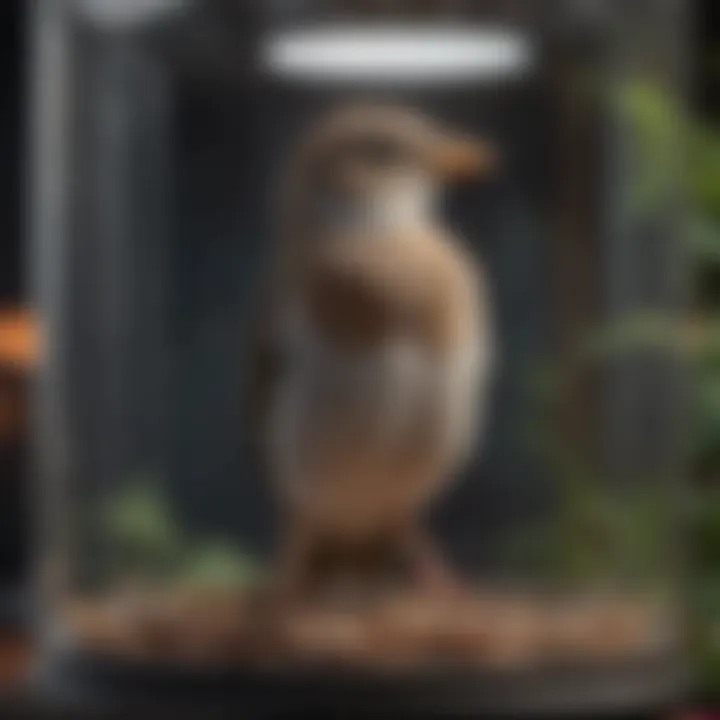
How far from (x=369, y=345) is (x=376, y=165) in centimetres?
9

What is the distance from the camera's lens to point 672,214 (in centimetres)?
101

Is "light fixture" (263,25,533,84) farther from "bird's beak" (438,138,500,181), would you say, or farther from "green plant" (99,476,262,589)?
"green plant" (99,476,262,589)

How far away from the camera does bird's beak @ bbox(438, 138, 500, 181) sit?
931mm

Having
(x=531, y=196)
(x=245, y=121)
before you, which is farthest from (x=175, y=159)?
(x=531, y=196)

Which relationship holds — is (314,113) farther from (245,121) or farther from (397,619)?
(397,619)

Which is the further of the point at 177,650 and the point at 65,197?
the point at 65,197

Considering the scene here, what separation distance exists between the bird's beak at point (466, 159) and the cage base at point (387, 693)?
230mm

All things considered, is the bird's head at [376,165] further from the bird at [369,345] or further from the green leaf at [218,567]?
the green leaf at [218,567]

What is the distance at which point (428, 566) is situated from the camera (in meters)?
0.94

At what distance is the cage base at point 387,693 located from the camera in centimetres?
86

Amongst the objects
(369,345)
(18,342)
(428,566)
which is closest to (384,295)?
(369,345)

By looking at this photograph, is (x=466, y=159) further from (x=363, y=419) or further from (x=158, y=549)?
(x=158, y=549)

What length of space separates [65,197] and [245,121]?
4.4 inches

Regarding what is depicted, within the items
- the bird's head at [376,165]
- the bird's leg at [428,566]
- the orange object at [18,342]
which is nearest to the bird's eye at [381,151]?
the bird's head at [376,165]
